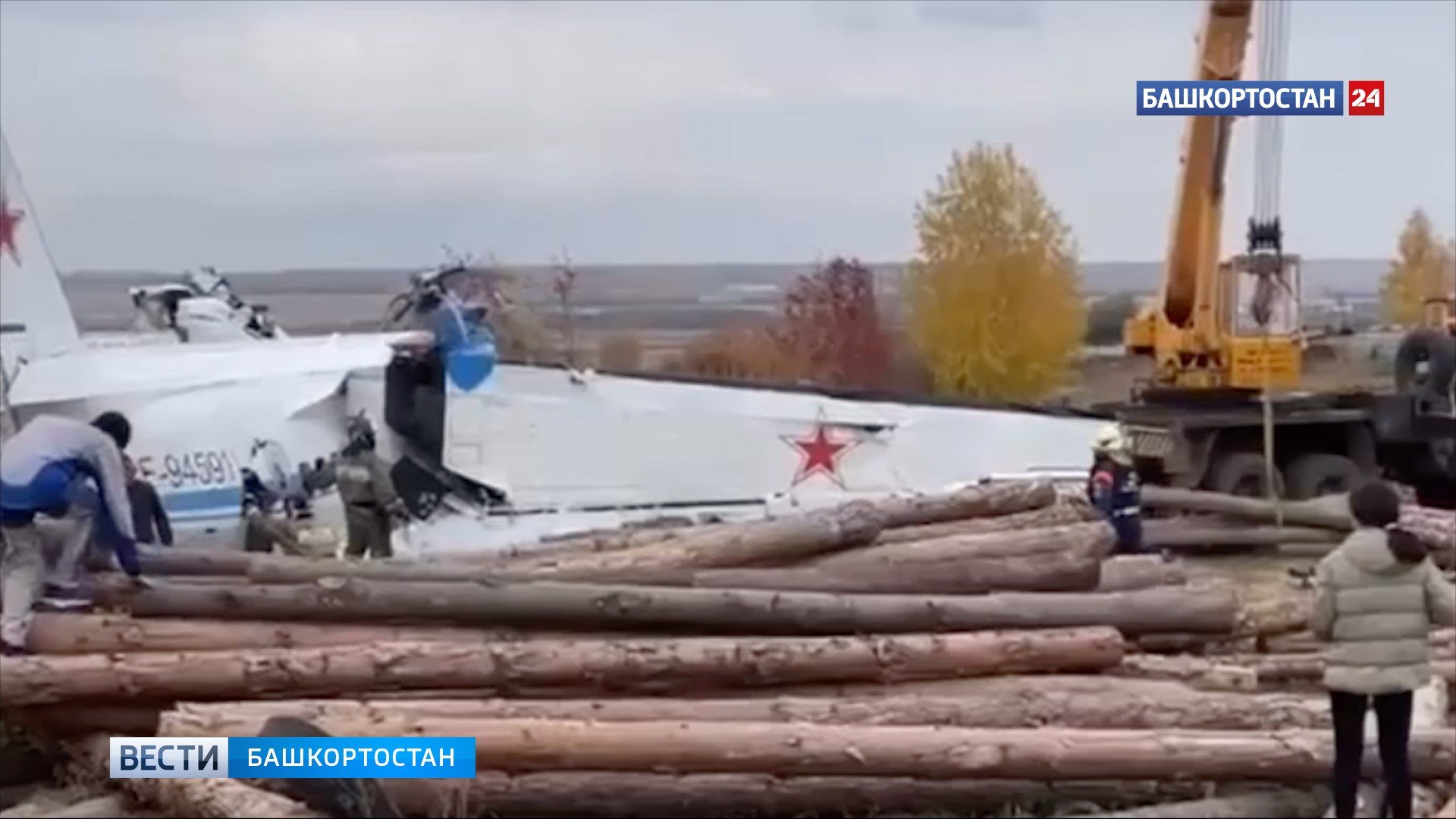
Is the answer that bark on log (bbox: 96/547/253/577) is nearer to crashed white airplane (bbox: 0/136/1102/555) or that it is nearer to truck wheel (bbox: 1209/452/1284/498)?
crashed white airplane (bbox: 0/136/1102/555)

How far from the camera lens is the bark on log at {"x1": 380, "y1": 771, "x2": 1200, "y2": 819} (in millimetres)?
7375

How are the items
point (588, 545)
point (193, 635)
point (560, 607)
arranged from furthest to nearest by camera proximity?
1. point (588, 545)
2. point (560, 607)
3. point (193, 635)

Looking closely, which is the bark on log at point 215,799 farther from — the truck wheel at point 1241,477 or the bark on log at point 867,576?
the truck wheel at point 1241,477

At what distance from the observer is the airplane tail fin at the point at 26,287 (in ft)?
59.6

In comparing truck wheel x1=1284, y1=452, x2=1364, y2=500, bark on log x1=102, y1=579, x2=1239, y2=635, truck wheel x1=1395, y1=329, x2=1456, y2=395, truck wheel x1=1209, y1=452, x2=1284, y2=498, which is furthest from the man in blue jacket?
truck wheel x1=1395, y1=329, x2=1456, y2=395

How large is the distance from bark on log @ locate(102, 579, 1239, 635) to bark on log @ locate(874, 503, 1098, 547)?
5.73 feet

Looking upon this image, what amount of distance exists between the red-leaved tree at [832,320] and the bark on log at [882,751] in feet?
189

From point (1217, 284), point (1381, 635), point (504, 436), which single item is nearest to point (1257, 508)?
point (1217, 284)

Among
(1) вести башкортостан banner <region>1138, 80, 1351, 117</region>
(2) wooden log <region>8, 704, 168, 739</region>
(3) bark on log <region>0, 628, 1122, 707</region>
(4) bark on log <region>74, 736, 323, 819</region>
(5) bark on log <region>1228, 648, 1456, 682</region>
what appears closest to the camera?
(4) bark on log <region>74, 736, 323, 819</region>

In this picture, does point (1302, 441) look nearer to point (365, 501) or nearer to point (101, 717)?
point (365, 501)

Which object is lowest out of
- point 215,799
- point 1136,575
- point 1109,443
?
point 215,799

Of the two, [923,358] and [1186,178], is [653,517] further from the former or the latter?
[923,358]

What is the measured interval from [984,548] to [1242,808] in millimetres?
2638

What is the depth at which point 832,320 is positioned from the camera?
223 ft
